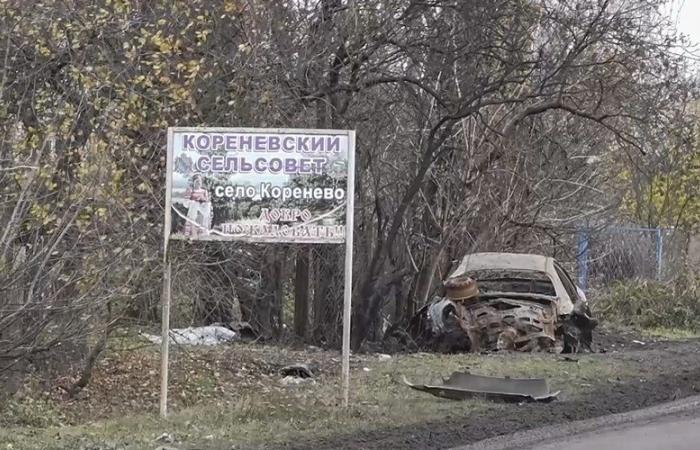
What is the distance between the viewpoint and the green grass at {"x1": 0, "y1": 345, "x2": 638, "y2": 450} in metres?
8.02

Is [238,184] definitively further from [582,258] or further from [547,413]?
[582,258]

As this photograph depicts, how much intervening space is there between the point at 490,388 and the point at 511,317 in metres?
3.48

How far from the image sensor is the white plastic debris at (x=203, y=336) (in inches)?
522

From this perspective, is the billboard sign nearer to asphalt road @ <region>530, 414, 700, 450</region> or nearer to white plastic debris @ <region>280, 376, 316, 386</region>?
white plastic debris @ <region>280, 376, 316, 386</region>

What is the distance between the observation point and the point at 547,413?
365 inches

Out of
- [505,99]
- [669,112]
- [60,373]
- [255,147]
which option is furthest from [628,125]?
[60,373]

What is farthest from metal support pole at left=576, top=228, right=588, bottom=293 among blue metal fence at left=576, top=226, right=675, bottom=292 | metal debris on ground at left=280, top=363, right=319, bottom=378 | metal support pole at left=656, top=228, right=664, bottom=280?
metal debris on ground at left=280, top=363, right=319, bottom=378

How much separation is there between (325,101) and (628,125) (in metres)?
5.02

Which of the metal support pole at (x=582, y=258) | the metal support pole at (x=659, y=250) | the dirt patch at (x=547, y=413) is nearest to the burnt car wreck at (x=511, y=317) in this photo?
the dirt patch at (x=547, y=413)

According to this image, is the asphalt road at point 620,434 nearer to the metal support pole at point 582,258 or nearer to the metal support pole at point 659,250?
the metal support pole at point 582,258

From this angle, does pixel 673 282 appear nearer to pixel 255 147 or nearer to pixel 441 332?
pixel 441 332

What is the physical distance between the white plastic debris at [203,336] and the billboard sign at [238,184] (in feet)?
12.6

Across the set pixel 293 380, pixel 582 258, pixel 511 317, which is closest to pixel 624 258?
pixel 582 258

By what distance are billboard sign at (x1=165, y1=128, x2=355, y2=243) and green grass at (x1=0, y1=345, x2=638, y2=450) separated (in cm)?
159
